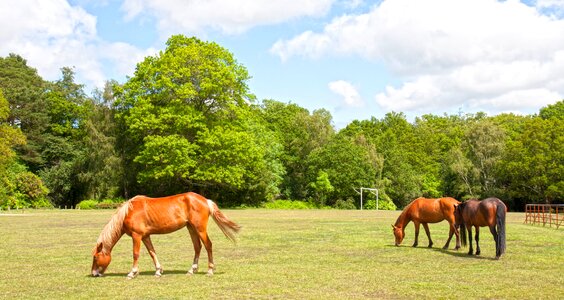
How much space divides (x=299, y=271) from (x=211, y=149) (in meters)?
37.3

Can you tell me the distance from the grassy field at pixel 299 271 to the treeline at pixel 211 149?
1201 inches

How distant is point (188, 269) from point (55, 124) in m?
57.7

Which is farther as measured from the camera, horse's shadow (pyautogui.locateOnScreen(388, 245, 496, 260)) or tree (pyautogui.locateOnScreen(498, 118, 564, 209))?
tree (pyautogui.locateOnScreen(498, 118, 564, 209))

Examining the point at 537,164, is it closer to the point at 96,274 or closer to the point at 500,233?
the point at 500,233

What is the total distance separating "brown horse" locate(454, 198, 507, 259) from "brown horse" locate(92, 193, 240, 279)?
7.14 m

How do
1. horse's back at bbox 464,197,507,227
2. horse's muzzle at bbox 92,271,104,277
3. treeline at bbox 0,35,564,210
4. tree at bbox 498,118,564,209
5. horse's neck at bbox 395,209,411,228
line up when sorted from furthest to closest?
tree at bbox 498,118,564,209, treeline at bbox 0,35,564,210, horse's neck at bbox 395,209,411,228, horse's back at bbox 464,197,507,227, horse's muzzle at bbox 92,271,104,277

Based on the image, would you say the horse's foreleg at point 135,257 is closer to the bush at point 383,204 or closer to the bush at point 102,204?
the bush at point 102,204

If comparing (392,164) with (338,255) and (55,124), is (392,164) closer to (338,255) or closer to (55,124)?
(55,124)

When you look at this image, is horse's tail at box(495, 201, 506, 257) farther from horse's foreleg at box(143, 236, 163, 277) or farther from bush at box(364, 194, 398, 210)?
bush at box(364, 194, 398, 210)

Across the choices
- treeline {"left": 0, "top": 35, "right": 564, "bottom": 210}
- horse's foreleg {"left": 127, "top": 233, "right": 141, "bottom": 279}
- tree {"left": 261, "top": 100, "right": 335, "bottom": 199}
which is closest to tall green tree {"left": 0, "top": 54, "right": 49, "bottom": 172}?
treeline {"left": 0, "top": 35, "right": 564, "bottom": 210}

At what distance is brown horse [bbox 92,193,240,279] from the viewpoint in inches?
432

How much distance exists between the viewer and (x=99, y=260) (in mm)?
10852

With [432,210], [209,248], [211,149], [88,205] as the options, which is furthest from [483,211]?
[88,205]

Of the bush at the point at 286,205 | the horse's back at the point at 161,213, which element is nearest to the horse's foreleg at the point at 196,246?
the horse's back at the point at 161,213
